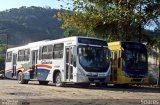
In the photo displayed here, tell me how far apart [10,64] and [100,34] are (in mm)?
8156

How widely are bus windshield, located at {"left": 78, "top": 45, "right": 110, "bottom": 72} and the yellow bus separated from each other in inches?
68.1

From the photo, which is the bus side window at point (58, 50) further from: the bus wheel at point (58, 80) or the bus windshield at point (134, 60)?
the bus windshield at point (134, 60)

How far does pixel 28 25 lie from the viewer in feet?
413

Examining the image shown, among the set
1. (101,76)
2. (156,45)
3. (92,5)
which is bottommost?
(101,76)

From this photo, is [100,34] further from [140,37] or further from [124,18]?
[124,18]

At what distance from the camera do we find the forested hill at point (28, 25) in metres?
116

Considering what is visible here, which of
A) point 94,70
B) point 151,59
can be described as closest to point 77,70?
point 94,70

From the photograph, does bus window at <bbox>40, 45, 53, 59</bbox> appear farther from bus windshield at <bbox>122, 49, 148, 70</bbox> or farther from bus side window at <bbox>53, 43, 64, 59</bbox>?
bus windshield at <bbox>122, 49, 148, 70</bbox>

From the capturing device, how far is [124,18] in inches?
1079

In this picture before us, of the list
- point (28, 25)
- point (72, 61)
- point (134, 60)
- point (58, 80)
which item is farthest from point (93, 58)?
point (28, 25)

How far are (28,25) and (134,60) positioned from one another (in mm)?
103329

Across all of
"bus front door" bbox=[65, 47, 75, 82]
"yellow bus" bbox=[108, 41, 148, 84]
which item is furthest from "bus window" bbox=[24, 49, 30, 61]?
"yellow bus" bbox=[108, 41, 148, 84]

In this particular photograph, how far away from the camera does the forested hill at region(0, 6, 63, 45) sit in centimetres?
11569

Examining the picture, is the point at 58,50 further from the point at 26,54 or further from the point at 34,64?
the point at 26,54
